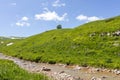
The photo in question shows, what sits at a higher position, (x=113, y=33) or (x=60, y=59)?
(x=113, y=33)

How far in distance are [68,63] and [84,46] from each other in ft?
35.2

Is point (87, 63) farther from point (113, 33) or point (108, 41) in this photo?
point (113, 33)

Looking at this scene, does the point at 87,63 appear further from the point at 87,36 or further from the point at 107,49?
the point at 87,36

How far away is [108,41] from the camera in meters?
57.3

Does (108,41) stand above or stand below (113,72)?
above

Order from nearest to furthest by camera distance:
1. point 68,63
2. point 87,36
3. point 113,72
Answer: point 113,72, point 68,63, point 87,36

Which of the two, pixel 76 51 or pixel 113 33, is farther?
pixel 113 33

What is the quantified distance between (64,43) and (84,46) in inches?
378

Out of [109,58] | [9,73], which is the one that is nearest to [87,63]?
[109,58]

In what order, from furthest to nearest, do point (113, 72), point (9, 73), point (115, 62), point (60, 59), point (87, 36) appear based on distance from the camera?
point (87, 36)
point (60, 59)
point (115, 62)
point (113, 72)
point (9, 73)

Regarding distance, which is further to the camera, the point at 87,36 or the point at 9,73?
the point at 87,36

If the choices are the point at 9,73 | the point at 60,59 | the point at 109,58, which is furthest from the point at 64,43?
the point at 9,73

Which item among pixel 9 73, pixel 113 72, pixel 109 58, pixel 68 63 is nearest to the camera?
pixel 9 73

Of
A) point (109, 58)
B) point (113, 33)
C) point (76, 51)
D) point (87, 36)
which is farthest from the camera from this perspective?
point (87, 36)
